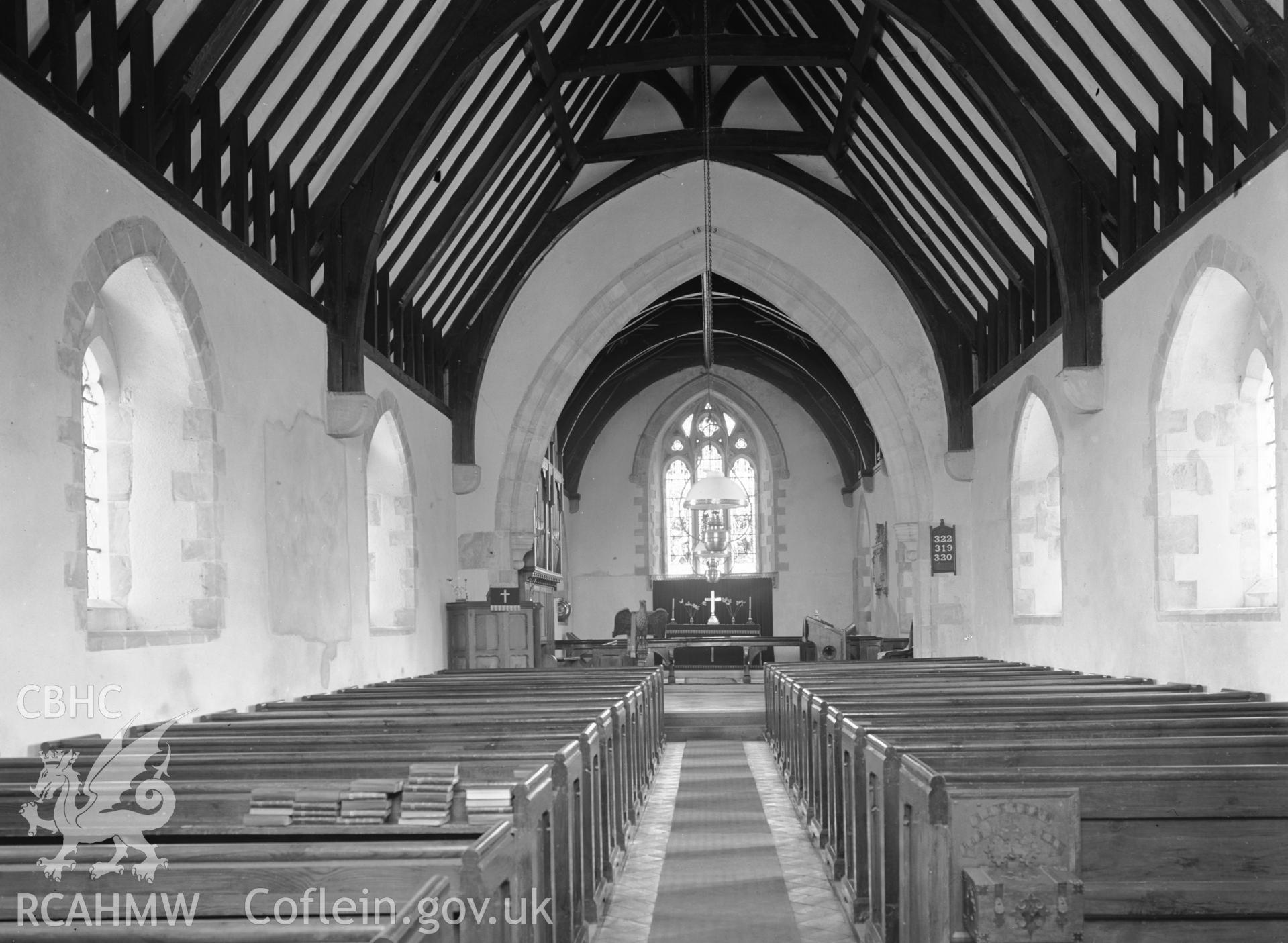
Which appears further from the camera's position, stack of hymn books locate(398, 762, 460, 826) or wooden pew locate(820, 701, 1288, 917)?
wooden pew locate(820, 701, 1288, 917)

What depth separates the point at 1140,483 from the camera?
7484mm

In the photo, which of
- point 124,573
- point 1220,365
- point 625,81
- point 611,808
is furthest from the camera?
point 625,81

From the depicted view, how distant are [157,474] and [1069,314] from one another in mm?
5577

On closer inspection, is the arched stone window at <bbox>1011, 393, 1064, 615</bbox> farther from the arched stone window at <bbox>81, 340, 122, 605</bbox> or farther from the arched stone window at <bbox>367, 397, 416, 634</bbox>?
the arched stone window at <bbox>81, 340, 122, 605</bbox>

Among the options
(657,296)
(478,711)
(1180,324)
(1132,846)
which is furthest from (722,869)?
(657,296)

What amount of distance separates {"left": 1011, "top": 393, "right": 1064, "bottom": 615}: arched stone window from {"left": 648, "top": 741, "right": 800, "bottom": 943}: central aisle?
11.1ft

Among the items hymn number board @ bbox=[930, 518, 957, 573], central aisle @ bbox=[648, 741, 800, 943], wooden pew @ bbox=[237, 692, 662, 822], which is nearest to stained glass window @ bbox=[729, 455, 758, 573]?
hymn number board @ bbox=[930, 518, 957, 573]

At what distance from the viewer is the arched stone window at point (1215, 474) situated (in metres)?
6.96

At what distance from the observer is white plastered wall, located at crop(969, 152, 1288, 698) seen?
19.1 feet

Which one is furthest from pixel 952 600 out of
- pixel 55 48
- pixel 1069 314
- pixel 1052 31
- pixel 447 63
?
pixel 55 48

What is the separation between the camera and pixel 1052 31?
7.36 meters

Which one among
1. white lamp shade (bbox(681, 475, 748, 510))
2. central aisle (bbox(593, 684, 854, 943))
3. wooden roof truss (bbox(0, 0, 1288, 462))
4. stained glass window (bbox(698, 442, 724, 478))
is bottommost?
central aisle (bbox(593, 684, 854, 943))

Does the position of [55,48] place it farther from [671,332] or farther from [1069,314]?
[671,332]

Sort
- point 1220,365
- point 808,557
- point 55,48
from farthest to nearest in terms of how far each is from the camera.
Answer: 1. point 808,557
2. point 1220,365
3. point 55,48
